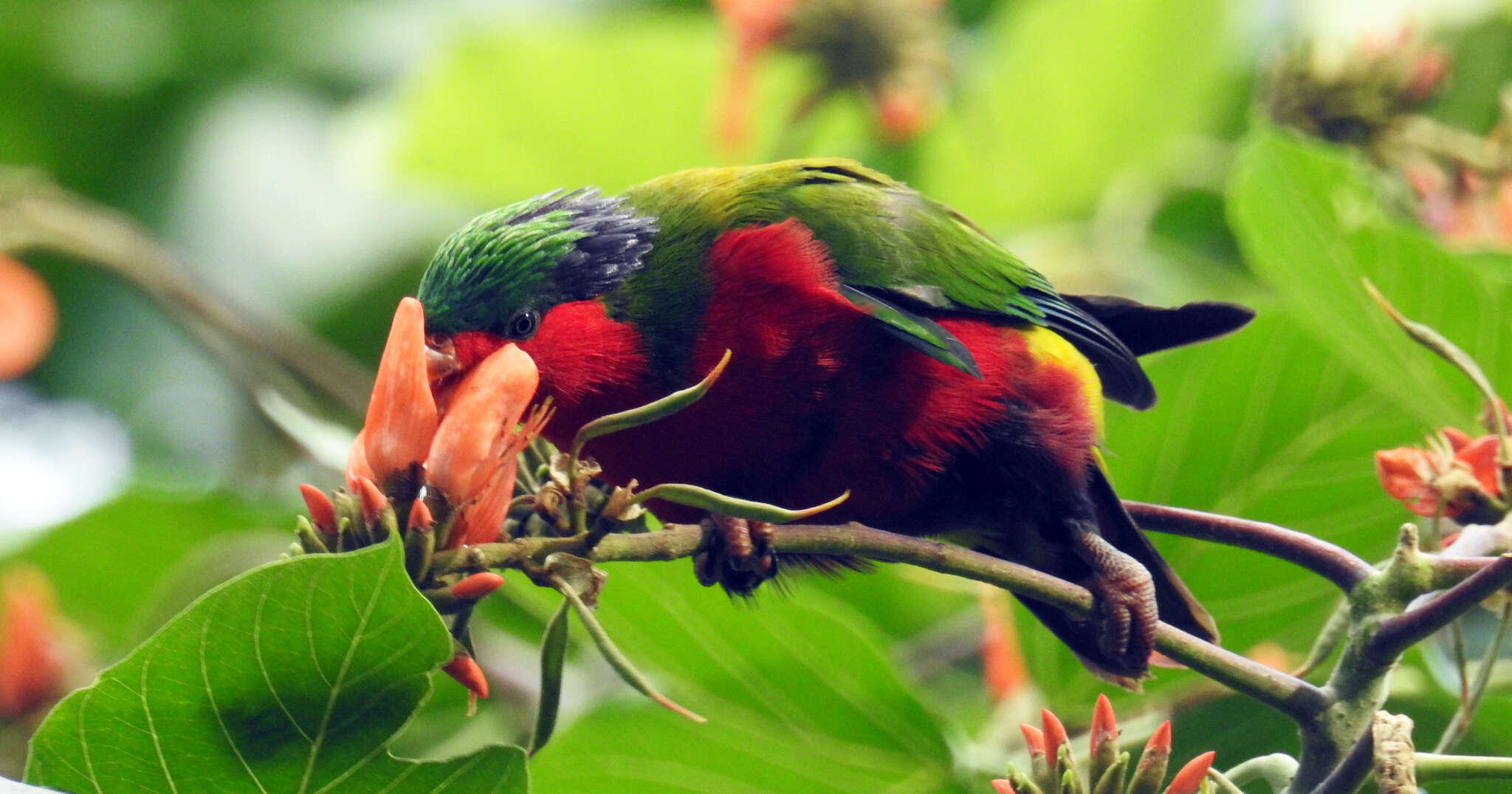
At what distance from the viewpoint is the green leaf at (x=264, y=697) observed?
1.22m

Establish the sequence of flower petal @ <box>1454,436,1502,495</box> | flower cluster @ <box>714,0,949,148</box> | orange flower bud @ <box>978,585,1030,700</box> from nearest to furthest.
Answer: flower petal @ <box>1454,436,1502,495</box> < orange flower bud @ <box>978,585,1030,700</box> < flower cluster @ <box>714,0,949,148</box>

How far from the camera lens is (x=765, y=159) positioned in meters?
3.48

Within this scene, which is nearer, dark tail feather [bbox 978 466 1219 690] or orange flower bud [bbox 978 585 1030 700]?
dark tail feather [bbox 978 466 1219 690]

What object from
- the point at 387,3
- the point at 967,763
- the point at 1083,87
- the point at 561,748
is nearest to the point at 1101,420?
the point at 967,763

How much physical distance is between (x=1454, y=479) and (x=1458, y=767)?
39cm

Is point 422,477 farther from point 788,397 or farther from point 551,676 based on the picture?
point 788,397

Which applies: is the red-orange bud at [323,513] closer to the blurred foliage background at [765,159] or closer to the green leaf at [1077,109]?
the blurred foliage background at [765,159]

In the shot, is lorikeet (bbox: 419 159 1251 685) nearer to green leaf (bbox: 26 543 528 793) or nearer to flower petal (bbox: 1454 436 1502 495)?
flower petal (bbox: 1454 436 1502 495)

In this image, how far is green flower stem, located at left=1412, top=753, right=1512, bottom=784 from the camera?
1.24 metres

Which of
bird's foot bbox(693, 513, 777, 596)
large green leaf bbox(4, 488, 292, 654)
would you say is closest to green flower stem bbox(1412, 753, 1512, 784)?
bird's foot bbox(693, 513, 777, 596)

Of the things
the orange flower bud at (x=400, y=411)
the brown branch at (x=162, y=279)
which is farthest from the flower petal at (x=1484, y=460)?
the brown branch at (x=162, y=279)

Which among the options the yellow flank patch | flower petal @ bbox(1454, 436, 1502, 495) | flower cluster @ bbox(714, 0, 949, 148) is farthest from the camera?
flower cluster @ bbox(714, 0, 949, 148)

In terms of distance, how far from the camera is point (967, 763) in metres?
1.97

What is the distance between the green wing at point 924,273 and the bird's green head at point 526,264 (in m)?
0.23
